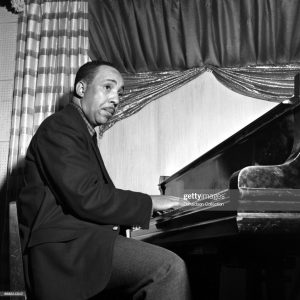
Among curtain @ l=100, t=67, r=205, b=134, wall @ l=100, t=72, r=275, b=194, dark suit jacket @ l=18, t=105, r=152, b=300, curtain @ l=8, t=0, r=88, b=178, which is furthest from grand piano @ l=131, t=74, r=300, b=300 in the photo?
curtain @ l=8, t=0, r=88, b=178

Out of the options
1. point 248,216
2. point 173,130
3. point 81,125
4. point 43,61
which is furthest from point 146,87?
point 248,216

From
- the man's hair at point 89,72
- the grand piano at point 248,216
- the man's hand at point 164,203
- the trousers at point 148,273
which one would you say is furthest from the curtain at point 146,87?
the trousers at point 148,273

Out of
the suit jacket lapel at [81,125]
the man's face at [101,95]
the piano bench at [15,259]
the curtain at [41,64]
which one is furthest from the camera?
the curtain at [41,64]

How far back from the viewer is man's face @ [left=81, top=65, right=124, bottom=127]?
72.1 inches

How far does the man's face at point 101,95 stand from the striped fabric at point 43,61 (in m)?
1.95

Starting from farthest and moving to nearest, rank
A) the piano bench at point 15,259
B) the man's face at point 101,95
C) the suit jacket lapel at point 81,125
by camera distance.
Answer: the man's face at point 101,95, the suit jacket lapel at point 81,125, the piano bench at point 15,259

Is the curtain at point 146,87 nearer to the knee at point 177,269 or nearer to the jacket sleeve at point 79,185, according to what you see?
the jacket sleeve at point 79,185

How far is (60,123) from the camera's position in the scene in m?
1.56

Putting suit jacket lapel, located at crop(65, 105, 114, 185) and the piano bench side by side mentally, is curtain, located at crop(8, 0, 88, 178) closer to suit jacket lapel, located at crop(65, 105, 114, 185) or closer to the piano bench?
suit jacket lapel, located at crop(65, 105, 114, 185)

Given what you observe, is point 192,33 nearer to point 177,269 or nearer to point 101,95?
point 101,95

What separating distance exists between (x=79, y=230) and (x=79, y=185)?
166mm

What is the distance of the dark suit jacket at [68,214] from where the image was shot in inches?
54.3

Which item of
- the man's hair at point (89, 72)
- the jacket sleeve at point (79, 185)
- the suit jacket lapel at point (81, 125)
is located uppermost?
the man's hair at point (89, 72)

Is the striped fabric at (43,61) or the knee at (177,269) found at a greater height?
A: the striped fabric at (43,61)
